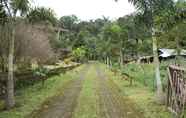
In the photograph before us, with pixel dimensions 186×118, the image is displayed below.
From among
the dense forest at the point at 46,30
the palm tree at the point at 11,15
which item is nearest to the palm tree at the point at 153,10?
the dense forest at the point at 46,30

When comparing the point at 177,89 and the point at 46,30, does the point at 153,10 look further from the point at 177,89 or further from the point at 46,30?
the point at 46,30

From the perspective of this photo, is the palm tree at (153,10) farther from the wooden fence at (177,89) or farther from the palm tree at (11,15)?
the palm tree at (11,15)

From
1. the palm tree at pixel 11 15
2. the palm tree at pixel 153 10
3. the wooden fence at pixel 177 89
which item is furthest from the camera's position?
the palm tree at pixel 153 10

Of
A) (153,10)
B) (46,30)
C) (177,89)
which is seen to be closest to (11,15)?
(153,10)

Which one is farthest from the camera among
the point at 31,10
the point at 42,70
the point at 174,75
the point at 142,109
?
the point at 42,70

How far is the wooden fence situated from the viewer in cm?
725

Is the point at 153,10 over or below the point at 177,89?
over

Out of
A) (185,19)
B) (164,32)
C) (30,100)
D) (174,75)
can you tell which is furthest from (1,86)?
(185,19)

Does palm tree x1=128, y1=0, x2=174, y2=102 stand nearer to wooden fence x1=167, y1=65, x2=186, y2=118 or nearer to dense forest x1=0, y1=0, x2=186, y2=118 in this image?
dense forest x1=0, y1=0, x2=186, y2=118

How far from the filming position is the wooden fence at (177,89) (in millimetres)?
7246

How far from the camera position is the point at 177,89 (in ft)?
25.9

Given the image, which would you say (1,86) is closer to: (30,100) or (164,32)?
(30,100)

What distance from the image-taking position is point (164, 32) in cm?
1352

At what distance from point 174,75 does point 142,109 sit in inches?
61.5
